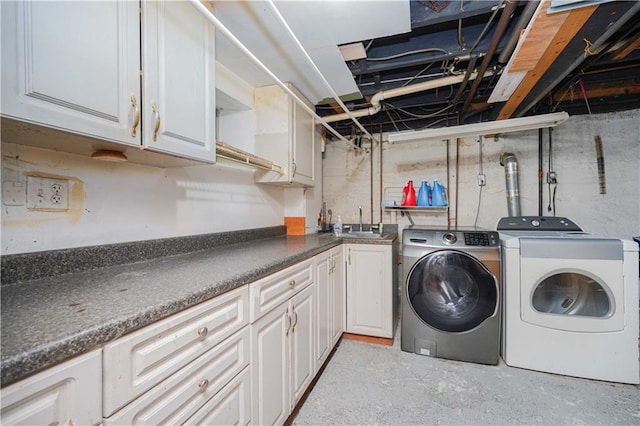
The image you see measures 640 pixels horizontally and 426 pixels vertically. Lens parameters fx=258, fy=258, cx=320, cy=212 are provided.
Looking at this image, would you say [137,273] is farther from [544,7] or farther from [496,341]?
[496,341]

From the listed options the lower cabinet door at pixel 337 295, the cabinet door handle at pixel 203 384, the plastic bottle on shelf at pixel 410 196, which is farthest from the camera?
the plastic bottle on shelf at pixel 410 196

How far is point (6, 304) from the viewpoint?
70 cm

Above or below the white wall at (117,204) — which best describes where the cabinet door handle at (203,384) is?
below

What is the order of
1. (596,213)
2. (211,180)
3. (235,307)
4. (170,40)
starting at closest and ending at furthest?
(235,307) → (170,40) → (211,180) → (596,213)

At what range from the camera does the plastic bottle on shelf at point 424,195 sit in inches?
116

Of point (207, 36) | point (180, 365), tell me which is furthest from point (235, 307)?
point (207, 36)

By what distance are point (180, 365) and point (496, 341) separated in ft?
7.15

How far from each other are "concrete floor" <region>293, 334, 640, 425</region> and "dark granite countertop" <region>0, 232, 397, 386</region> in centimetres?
103

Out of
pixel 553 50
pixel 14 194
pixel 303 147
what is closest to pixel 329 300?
pixel 303 147

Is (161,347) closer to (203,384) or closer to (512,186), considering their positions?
(203,384)

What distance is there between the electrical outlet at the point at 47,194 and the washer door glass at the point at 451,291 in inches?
84.4

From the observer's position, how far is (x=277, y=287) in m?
1.28

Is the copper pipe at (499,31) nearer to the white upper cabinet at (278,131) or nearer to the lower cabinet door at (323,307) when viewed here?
the white upper cabinet at (278,131)

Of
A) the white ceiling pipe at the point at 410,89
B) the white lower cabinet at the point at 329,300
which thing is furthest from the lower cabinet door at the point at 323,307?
the white ceiling pipe at the point at 410,89
